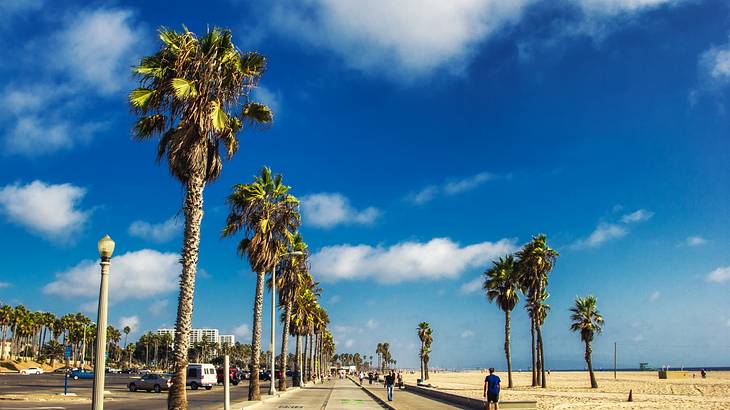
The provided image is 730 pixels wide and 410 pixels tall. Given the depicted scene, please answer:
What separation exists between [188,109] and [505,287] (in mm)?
51011

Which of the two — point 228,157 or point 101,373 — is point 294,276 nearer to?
point 228,157

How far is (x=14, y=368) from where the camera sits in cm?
11931

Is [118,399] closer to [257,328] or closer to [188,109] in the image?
[257,328]

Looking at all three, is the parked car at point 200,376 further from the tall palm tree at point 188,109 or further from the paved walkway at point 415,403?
the tall palm tree at point 188,109

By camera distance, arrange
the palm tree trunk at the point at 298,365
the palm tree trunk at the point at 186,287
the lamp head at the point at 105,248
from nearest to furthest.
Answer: the lamp head at the point at 105,248 → the palm tree trunk at the point at 186,287 → the palm tree trunk at the point at 298,365

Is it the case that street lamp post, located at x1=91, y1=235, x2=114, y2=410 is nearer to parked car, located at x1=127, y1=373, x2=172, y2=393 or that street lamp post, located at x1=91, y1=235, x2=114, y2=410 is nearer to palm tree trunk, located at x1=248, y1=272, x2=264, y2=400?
palm tree trunk, located at x1=248, y1=272, x2=264, y2=400

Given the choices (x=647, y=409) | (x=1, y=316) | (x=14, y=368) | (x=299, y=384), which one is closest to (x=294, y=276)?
(x=299, y=384)

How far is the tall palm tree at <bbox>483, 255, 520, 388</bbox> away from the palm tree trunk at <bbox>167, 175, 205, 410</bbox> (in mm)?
48506

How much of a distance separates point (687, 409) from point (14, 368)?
122 meters

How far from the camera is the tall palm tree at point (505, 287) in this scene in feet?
211

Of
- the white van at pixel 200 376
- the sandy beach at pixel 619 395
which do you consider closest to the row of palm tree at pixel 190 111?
the sandy beach at pixel 619 395

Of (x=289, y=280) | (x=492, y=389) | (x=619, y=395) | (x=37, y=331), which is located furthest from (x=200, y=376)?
(x=37, y=331)

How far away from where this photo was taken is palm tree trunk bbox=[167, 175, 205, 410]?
1855 centimetres

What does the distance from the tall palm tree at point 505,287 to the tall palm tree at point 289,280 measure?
68.7 feet
